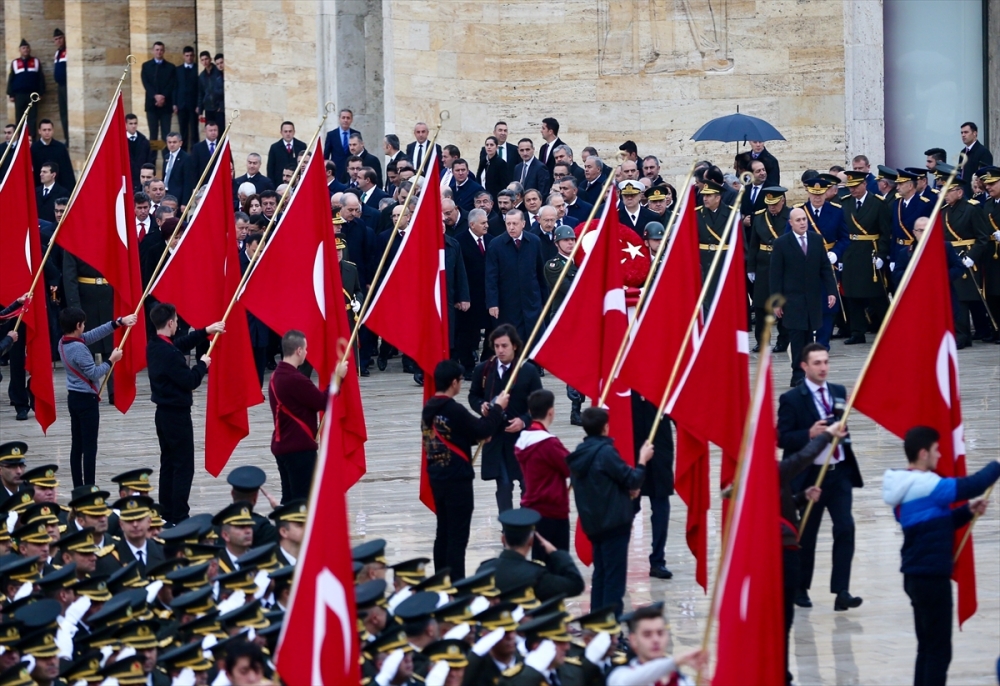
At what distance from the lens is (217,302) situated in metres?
14.7

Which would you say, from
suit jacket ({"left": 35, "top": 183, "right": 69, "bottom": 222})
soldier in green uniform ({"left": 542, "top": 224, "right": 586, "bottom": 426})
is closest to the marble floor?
soldier in green uniform ({"left": 542, "top": 224, "right": 586, "bottom": 426})

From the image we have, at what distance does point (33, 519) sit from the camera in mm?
11422

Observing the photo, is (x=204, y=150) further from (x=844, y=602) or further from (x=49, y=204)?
(x=844, y=602)

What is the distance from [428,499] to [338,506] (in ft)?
16.8

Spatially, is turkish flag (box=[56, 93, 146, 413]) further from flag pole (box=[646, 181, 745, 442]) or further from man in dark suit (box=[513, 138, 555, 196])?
man in dark suit (box=[513, 138, 555, 196])

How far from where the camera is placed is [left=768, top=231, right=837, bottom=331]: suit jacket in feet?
59.5

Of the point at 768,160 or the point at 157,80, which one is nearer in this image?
the point at 768,160

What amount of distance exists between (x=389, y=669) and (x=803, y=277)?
1018cm

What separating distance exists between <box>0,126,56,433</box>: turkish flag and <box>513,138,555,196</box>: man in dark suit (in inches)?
312

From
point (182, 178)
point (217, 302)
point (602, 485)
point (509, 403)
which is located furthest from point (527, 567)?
point (182, 178)

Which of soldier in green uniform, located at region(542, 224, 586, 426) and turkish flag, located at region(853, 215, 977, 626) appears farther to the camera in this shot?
soldier in green uniform, located at region(542, 224, 586, 426)

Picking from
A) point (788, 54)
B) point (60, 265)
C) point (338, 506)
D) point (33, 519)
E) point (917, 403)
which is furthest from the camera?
point (788, 54)

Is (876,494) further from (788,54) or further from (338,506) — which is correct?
(788,54)

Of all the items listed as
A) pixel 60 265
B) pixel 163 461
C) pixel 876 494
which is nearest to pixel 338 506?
pixel 163 461
